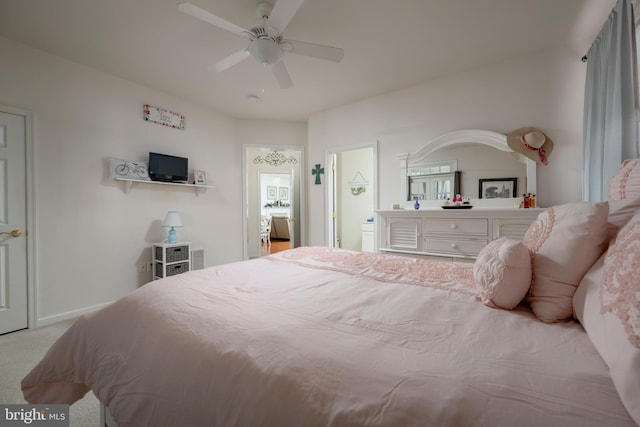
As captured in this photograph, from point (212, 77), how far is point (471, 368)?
11.1ft

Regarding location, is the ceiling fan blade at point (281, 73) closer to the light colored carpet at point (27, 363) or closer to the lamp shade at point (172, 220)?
the lamp shade at point (172, 220)

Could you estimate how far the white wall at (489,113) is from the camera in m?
2.38

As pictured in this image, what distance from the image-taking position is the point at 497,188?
2674mm

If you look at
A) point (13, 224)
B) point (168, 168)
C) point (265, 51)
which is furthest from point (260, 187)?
point (265, 51)

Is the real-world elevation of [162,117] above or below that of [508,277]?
above

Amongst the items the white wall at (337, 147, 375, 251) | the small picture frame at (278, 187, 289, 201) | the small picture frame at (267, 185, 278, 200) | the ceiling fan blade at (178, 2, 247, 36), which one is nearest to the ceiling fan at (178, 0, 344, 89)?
the ceiling fan blade at (178, 2, 247, 36)

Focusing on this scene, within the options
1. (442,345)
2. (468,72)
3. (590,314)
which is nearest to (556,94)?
(468,72)

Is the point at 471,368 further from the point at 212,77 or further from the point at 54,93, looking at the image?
the point at 54,93

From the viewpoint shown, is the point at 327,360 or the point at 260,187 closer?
the point at 327,360

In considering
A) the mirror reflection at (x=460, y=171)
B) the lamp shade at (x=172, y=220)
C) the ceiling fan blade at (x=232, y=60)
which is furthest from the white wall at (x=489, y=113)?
the lamp shade at (x=172, y=220)

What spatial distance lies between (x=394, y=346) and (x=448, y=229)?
89.2 inches

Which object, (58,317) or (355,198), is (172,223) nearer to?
(58,317)

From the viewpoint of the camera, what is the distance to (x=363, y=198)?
4.94 metres

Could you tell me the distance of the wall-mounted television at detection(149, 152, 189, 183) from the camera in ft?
10.3
